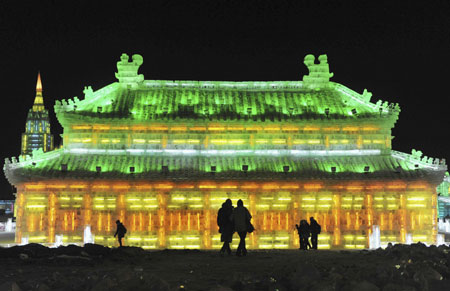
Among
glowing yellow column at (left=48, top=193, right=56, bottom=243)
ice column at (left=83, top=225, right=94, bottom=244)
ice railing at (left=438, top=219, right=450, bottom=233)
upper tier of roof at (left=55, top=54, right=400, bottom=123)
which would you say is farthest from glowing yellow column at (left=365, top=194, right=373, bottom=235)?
glowing yellow column at (left=48, top=193, right=56, bottom=243)

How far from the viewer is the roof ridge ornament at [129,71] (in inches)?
2079

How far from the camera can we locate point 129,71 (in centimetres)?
5297

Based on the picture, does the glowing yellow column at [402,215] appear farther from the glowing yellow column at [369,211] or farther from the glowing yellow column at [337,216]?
A: the glowing yellow column at [337,216]

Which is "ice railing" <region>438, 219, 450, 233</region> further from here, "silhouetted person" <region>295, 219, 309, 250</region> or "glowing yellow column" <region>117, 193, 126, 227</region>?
"glowing yellow column" <region>117, 193, 126, 227</region>

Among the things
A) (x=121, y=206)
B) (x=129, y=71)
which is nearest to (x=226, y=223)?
(x=121, y=206)

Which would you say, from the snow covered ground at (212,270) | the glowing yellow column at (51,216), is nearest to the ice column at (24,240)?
the glowing yellow column at (51,216)

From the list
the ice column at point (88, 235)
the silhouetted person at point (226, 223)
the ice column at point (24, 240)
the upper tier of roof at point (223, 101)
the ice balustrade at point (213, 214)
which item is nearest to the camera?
the silhouetted person at point (226, 223)

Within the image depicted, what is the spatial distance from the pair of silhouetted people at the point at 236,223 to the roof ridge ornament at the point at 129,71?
2972cm

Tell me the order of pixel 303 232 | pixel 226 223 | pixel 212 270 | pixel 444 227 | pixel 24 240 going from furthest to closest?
1. pixel 444 227
2. pixel 24 240
3. pixel 303 232
4. pixel 226 223
5. pixel 212 270

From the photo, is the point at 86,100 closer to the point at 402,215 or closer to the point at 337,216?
the point at 337,216

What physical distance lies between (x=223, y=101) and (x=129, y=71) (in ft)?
30.0

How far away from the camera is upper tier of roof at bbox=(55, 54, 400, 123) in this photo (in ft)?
161

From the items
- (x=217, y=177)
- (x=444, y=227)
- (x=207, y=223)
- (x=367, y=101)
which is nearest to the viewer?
(x=217, y=177)

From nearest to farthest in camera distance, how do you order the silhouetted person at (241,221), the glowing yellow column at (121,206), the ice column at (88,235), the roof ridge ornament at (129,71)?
the silhouetted person at (241,221) < the ice column at (88,235) < the glowing yellow column at (121,206) < the roof ridge ornament at (129,71)
